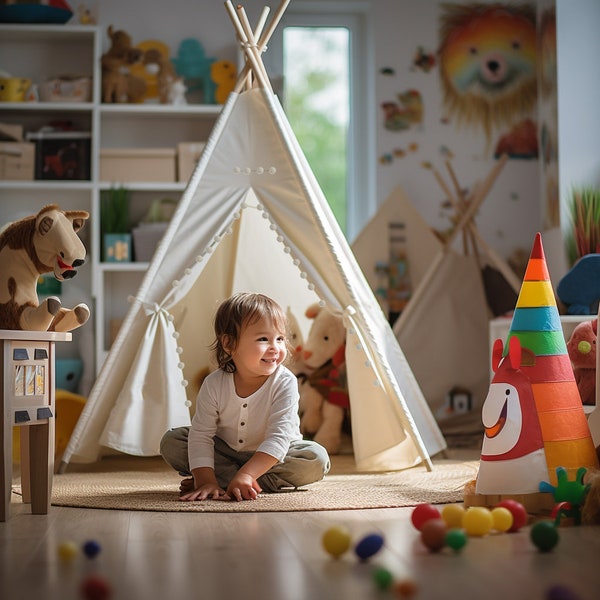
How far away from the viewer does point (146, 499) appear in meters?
2.23

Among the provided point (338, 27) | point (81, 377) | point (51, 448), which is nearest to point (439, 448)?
point (51, 448)

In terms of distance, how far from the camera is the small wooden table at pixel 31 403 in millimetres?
1929

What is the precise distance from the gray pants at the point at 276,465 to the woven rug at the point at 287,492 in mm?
38

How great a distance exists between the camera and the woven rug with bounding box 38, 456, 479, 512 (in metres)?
2.10

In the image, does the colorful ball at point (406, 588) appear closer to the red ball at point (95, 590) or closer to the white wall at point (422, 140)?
the red ball at point (95, 590)

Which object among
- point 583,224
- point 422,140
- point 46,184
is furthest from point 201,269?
point 422,140

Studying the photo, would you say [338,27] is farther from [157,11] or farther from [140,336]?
[140,336]

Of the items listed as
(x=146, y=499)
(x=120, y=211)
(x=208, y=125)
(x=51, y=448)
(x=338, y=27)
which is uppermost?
(x=338, y=27)

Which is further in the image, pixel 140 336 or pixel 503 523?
pixel 140 336

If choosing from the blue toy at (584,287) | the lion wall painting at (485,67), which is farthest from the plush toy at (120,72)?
the blue toy at (584,287)

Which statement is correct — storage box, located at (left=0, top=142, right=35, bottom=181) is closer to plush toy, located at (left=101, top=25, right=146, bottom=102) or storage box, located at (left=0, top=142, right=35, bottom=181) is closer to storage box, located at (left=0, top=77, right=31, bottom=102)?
storage box, located at (left=0, top=77, right=31, bottom=102)

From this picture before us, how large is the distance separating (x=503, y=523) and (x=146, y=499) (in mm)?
904

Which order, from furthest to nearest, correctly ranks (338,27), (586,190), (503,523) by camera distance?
1. (338,27)
2. (586,190)
3. (503,523)

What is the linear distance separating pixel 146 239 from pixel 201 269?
120 cm
